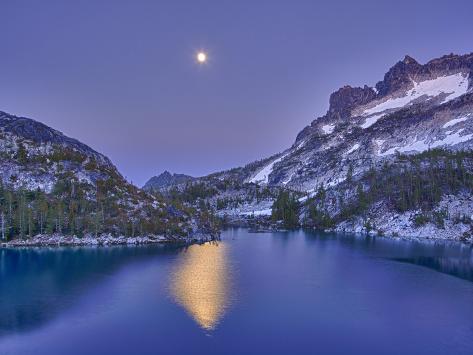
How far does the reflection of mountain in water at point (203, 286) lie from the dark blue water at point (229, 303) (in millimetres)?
203

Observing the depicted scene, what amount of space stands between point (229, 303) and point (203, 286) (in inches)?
448

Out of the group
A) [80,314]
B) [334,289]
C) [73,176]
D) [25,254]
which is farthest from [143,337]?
[73,176]

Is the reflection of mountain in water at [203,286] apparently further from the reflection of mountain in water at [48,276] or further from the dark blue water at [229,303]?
the reflection of mountain in water at [48,276]

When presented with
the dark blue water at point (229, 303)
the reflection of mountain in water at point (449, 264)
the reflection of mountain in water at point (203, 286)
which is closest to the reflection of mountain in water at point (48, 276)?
the dark blue water at point (229, 303)

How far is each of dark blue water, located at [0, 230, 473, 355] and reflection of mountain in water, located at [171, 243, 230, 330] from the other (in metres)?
0.20

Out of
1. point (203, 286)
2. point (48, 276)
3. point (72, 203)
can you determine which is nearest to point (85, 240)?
point (72, 203)

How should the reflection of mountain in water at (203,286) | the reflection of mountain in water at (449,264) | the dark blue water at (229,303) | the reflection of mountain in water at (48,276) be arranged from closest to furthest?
the dark blue water at (229,303)
the reflection of mountain in water at (48,276)
the reflection of mountain in water at (203,286)
the reflection of mountain in water at (449,264)

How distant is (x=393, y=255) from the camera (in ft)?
382

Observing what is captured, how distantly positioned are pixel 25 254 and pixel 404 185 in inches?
6489

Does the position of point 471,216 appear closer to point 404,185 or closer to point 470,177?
point 470,177

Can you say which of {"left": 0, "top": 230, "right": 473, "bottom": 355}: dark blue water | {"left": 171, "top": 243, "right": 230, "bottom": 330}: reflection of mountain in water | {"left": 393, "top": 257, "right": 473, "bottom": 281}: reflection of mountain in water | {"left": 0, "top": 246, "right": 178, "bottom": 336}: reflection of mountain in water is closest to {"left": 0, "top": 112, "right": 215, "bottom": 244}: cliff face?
{"left": 0, "top": 246, "right": 178, "bottom": 336}: reflection of mountain in water

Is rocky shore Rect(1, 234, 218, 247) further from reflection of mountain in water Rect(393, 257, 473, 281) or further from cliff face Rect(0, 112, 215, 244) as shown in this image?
reflection of mountain in water Rect(393, 257, 473, 281)

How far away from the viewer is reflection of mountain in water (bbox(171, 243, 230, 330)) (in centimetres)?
5682

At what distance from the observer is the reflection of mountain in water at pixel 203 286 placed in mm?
56822
